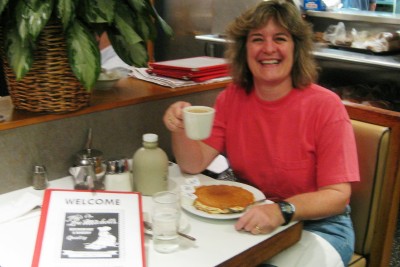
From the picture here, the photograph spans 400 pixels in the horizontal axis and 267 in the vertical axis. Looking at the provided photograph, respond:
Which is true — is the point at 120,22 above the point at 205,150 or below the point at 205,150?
above

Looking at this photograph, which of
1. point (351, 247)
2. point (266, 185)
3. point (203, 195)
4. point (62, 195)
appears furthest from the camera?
point (266, 185)

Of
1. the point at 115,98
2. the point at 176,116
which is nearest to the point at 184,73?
the point at 115,98

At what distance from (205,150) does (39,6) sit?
2.44ft

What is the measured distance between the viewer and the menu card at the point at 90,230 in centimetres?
101

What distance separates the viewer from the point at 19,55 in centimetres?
129

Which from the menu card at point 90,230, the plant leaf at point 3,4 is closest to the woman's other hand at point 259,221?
the menu card at point 90,230

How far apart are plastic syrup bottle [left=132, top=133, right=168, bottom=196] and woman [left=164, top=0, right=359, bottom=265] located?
0.51 feet

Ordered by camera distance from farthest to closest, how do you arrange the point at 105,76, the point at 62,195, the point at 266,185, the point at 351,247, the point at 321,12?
1. the point at 321,12
2. the point at 105,76
3. the point at 266,185
4. the point at 351,247
5. the point at 62,195

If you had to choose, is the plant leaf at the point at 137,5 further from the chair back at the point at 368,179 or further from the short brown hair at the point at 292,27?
the chair back at the point at 368,179

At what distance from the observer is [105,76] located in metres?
1.81

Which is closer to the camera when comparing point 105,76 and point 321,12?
point 105,76

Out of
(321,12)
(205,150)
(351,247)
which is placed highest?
(321,12)

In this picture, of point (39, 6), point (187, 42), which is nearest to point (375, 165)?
point (39, 6)

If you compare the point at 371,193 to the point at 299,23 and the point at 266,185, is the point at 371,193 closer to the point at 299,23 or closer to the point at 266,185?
the point at 266,185
